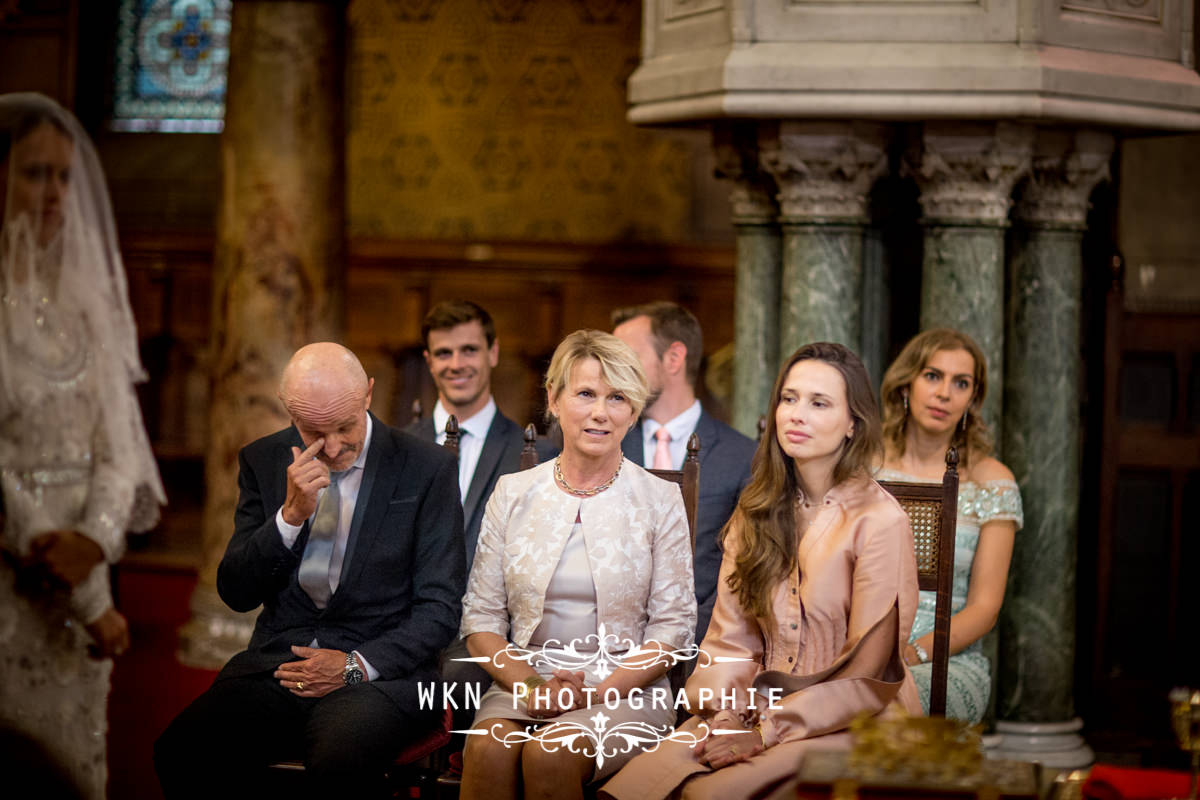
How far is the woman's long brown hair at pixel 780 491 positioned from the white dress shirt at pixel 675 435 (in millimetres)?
1043

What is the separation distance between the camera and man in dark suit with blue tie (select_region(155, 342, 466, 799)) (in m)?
3.11

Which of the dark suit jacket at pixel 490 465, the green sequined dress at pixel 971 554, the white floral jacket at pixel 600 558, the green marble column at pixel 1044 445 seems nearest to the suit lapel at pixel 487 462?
the dark suit jacket at pixel 490 465

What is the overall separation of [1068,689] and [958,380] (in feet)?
4.26

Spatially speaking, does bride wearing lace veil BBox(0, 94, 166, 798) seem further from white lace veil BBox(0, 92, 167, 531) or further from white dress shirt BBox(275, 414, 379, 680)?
white dress shirt BBox(275, 414, 379, 680)

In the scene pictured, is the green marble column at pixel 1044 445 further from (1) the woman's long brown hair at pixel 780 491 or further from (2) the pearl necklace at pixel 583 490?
(2) the pearl necklace at pixel 583 490

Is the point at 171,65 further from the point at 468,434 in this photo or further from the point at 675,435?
the point at 675,435

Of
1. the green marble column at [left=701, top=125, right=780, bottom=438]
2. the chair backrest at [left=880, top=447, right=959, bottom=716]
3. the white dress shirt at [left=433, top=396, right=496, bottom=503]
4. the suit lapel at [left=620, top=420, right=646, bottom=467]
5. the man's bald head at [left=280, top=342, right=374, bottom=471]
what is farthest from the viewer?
the green marble column at [left=701, top=125, right=780, bottom=438]

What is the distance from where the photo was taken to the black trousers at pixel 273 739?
10.2 ft

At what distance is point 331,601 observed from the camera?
3.21 metres

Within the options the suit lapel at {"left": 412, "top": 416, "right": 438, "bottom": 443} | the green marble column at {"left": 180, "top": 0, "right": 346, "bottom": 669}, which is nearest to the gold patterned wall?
the green marble column at {"left": 180, "top": 0, "right": 346, "bottom": 669}

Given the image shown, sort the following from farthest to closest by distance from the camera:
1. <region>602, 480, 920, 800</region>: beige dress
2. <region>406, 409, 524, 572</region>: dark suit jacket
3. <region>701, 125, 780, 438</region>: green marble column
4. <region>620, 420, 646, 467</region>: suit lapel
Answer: <region>701, 125, 780, 438</region>: green marble column
<region>620, 420, 646, 467</region>: suit lapel
<region>406, 409, 524, 572</region>: dark suit jacket
<region>602, 480, 920, 800</region>: beige dress

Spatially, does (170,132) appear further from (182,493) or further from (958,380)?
(958,380)

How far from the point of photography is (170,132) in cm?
933

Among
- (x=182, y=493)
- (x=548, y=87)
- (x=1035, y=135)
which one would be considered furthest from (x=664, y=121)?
(x=182, y=493)
